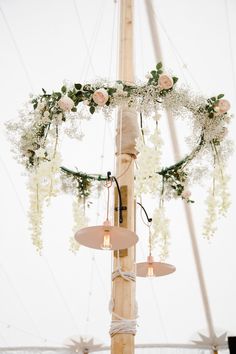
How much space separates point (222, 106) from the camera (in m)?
2.85

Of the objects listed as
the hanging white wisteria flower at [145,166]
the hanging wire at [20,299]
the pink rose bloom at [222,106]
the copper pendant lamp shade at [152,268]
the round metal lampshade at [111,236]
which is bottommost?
the round metal lampshade at [111,236]

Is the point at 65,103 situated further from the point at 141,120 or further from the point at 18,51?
the point at 18,51

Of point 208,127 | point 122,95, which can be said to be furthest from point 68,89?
point 208,127

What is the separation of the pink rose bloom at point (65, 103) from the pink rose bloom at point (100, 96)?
0.15 m

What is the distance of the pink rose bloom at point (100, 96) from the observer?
108 inches

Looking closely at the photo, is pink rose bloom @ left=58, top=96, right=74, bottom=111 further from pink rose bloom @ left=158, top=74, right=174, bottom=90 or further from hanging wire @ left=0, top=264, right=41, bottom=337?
hanging wire @ left=0, top=264, right=41, bottom=337

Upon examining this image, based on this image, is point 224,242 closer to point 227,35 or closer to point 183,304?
point 183,304

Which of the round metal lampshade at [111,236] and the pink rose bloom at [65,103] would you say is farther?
the pink rose bloom at [65,103]

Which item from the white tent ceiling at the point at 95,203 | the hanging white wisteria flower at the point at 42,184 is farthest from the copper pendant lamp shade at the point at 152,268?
the white tent ceiling at the point at 95,203

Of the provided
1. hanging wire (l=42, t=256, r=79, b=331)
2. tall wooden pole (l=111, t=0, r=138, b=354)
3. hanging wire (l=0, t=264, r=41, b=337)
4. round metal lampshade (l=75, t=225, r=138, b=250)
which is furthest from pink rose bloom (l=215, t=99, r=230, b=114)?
hanging wire (l=0, t=264, r=41, b=337)

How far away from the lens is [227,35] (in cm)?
425

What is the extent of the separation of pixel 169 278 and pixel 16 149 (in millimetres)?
3771

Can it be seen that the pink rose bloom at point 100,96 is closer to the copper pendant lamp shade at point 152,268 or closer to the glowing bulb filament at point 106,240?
the glowing bulb filament at point 106,240

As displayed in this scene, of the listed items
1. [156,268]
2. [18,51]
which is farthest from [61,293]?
[156,268]
